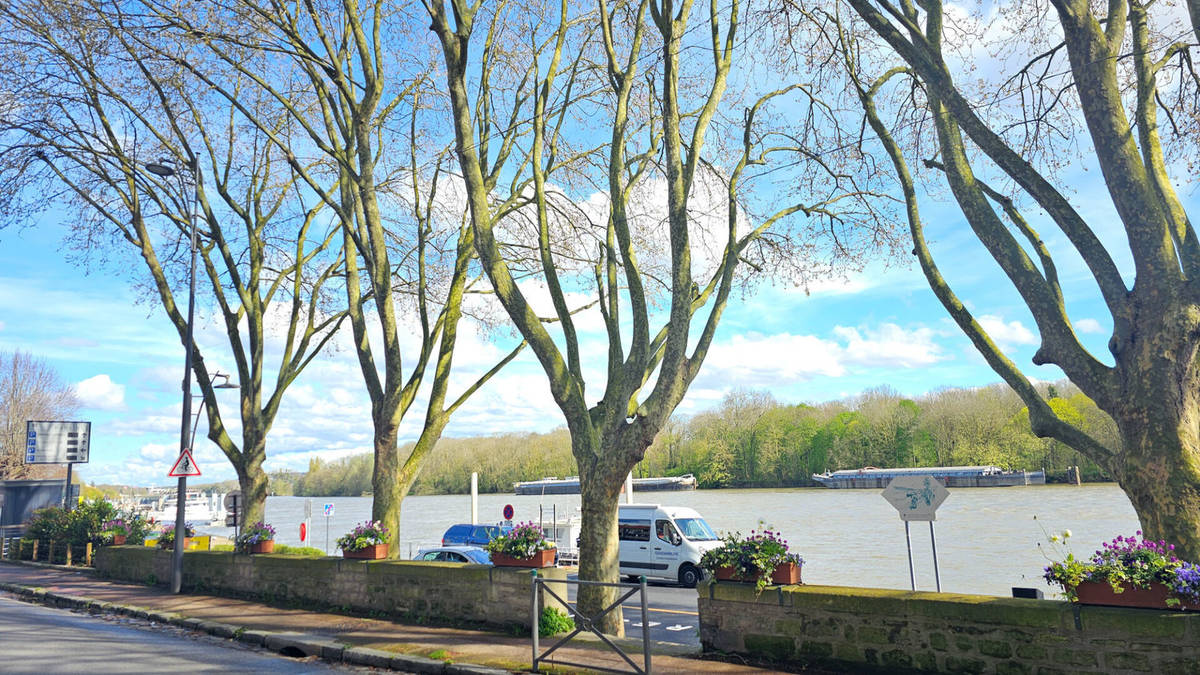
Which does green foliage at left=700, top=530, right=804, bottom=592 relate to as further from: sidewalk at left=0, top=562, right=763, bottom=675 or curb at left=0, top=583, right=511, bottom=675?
curb at left=0, top=583, right=511, bottom=675

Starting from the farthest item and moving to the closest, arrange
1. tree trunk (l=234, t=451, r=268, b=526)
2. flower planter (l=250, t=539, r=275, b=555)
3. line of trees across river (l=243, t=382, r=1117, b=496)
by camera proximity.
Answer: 1. line of trees across river (l=243, t=382, r=1117, b=496)
2. tree trunk (l=234, t=451, r=268, b=526)
3. flower planter (l=250, t=539, r=275, b=555)

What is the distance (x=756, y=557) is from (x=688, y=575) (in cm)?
1312

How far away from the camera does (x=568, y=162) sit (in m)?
14.5

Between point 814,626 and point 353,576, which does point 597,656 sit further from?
point 353,576

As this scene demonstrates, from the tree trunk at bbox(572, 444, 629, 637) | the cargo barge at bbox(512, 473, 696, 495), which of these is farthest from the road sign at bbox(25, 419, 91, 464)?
the cargo barge at bbox(512, 473, 696, 495)

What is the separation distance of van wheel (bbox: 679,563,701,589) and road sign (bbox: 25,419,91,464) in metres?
25.2

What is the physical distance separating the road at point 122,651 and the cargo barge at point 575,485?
2360 inches

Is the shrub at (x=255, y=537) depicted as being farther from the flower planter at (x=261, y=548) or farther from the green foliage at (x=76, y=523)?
the green foliage at (x=76, y=523)

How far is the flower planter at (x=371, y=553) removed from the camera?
12055 mm

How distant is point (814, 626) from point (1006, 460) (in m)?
61.7

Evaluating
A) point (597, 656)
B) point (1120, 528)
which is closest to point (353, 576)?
point (597, 656)

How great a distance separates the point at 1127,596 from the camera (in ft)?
19.9

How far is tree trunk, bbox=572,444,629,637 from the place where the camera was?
9.61m

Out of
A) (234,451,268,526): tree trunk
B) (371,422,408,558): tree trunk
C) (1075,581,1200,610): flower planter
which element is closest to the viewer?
(1075,581,1200,610): flower planter
